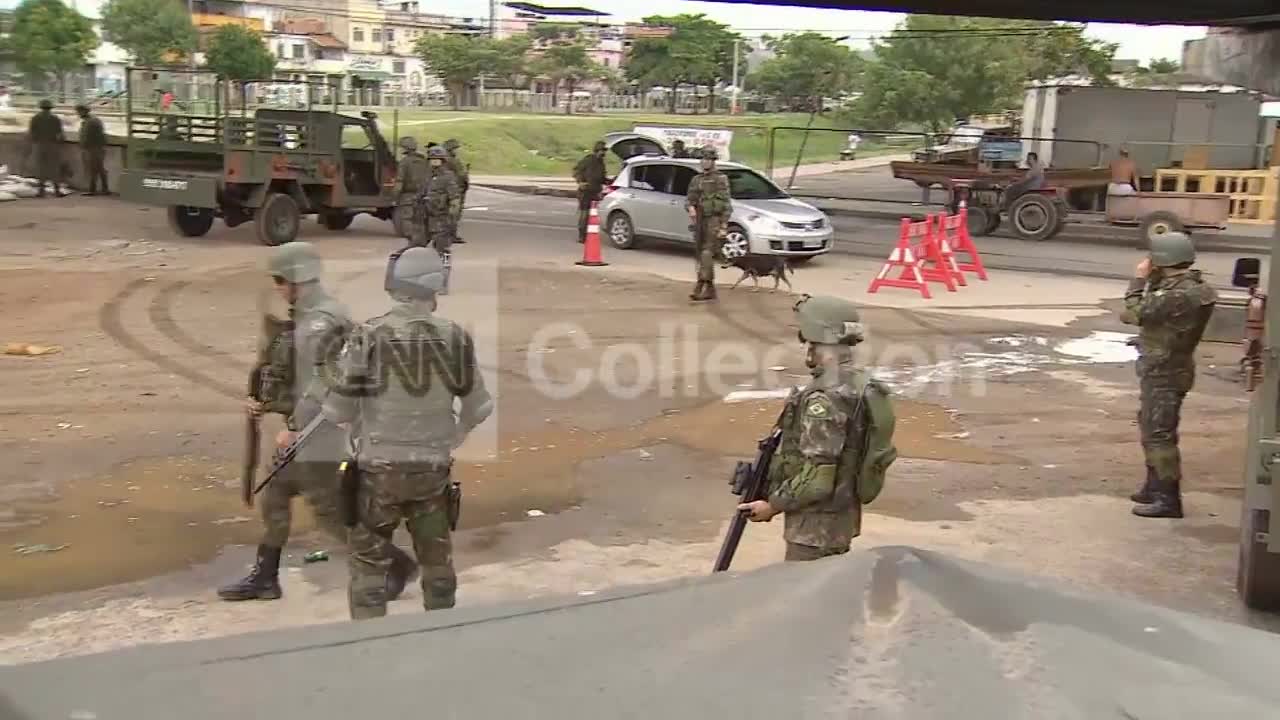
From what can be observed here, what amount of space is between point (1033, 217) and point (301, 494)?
17915mm

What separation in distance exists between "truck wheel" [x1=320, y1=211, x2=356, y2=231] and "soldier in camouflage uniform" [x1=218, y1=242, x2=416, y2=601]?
13786mm

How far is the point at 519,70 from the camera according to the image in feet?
241

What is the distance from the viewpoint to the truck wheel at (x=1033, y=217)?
20.8 meters

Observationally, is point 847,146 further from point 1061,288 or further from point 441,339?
point 441,339

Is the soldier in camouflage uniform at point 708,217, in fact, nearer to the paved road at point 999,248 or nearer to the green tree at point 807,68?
the paved road at point 999,248

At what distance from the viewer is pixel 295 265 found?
5137 millimetres

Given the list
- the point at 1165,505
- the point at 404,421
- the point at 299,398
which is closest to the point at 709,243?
the point at 1165,505

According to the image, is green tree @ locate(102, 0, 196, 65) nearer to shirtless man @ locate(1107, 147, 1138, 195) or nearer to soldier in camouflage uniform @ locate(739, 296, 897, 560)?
shirtless man @ locate(1107, 147, 1138, 195)

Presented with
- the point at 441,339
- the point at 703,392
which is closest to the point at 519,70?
the point at 703,392

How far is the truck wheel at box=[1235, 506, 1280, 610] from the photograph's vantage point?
541 centimetres

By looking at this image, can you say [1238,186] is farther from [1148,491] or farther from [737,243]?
[1148,491]

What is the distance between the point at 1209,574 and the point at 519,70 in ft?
232

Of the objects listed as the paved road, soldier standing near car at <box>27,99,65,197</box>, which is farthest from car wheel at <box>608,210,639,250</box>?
soldier standing near car at <box>27,99,65,197</box>

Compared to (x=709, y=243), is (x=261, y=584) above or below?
below
